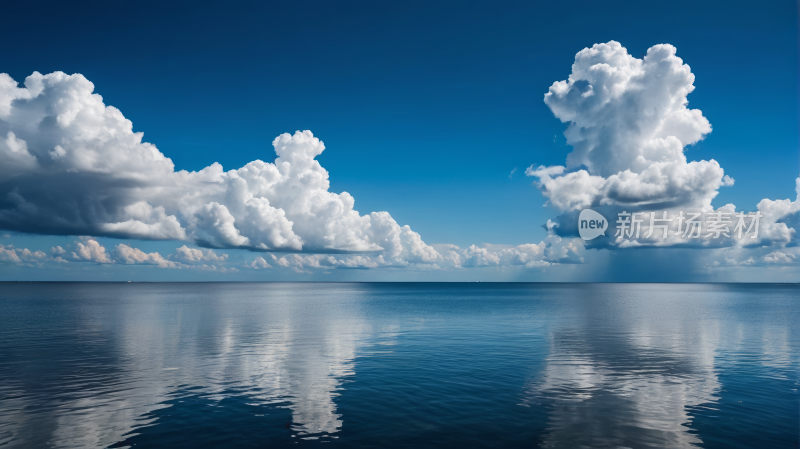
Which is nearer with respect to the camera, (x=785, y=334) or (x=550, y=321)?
(x=785, y=334)

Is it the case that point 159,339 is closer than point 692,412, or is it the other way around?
point 692,412

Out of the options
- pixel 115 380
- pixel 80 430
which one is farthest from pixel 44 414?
pixel 115 380

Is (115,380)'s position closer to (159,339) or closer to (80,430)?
(80,430)

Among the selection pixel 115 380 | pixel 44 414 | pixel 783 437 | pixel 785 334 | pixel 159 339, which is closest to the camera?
pixel 783 437

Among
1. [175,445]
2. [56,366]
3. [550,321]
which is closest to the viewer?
[175,445]

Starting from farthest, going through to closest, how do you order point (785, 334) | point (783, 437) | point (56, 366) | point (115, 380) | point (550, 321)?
point (550, 321) → point (785, 334) → point (56, 366) → point (115, 380) → point (783, 437)

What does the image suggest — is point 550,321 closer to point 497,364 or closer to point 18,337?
point 497,364

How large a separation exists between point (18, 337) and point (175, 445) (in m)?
55.0

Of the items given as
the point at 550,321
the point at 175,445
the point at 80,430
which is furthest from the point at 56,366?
the point at 550,321

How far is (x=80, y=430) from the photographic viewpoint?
2269 cm

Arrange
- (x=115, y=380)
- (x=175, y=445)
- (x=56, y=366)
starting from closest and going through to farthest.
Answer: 1. (x=175, y=445)
2. (x=115, y=380)
3. (x=56, y=366)

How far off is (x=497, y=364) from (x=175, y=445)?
91.4 feet

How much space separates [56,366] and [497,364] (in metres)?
39.5

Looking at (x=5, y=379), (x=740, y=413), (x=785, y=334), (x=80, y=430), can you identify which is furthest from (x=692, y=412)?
(x=785, y=334)
